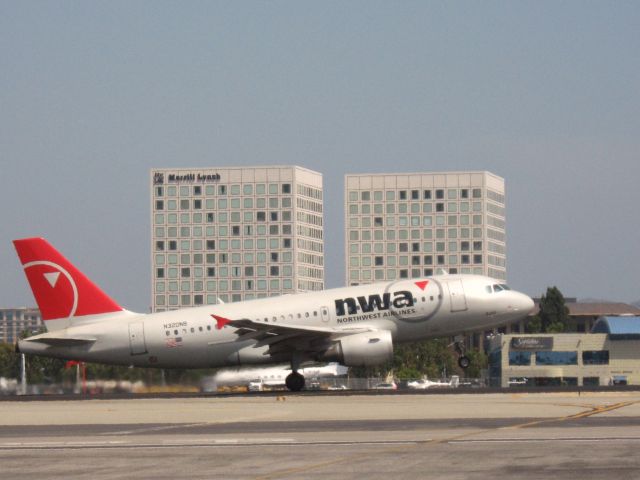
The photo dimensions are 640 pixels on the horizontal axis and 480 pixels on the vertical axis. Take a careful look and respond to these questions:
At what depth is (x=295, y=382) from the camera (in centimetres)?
5000

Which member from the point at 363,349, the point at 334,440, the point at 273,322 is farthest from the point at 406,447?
the point at 273,322

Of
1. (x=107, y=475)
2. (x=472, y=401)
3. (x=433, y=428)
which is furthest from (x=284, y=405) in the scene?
(x=107, y=475)

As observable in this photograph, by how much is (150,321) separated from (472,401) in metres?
15.5

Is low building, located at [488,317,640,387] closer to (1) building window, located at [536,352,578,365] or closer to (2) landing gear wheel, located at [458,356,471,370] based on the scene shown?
(1) building window, located at [536,352,578,365]

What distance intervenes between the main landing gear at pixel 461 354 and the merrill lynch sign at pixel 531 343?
73.1 meters

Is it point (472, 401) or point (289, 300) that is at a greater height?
point (289, 300)

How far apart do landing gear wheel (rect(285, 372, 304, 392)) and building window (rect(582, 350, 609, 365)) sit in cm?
7732

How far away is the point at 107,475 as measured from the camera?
70.1ft

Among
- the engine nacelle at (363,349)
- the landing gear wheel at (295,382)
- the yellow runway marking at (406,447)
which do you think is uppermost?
the engine nacelle at (363,349)

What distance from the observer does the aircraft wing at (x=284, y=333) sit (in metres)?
47.5

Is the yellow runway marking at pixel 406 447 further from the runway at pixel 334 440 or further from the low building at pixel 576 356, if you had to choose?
the low building at pixel 576 356

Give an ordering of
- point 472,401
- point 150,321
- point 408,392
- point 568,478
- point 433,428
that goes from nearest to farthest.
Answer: point 568,478
point 433,428
point 472,401
point 408,392
point 150,321

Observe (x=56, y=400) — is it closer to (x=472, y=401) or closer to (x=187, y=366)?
(x=187, y=366)

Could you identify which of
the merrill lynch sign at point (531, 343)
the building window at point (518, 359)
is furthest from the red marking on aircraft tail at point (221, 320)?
the merrill lynch sign at point (531, 343)
